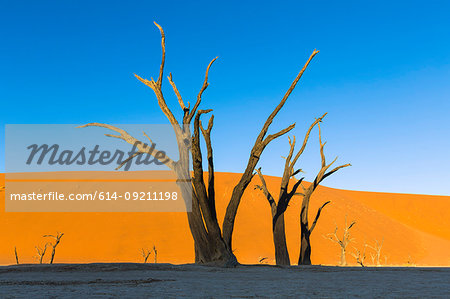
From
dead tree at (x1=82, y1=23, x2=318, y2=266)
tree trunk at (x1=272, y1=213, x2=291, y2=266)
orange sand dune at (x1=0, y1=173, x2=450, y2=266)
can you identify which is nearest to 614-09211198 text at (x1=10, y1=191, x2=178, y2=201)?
orange sand dune at (x1=0, y1=173, x2=450, y2=266)

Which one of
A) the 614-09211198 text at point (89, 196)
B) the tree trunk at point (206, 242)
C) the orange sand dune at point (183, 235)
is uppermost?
the 614-09211198 text at point (89, 196)

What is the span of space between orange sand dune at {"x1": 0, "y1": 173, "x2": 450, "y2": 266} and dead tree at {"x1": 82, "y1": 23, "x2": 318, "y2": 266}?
34.6 metres

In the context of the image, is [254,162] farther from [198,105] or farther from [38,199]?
[38,199]

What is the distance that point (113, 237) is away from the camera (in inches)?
2002

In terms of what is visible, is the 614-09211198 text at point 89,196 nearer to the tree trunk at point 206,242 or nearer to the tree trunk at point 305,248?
the tree trunk at point 305,248

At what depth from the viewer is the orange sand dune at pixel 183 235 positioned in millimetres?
47531

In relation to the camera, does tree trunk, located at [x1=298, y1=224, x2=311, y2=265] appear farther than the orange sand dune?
No

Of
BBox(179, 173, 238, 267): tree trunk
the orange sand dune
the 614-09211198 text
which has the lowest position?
BBox(179, 173, 238, 267): tree trunk

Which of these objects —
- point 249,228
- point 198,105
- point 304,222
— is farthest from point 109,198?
point 198,105

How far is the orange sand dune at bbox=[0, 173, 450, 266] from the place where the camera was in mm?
47531

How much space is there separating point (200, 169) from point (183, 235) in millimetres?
41728

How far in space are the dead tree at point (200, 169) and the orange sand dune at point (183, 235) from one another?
34.6 meters

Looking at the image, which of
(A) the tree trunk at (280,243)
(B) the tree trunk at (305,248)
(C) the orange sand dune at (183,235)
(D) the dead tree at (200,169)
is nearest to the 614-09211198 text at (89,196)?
(C) the orange sand dune at (183,235)

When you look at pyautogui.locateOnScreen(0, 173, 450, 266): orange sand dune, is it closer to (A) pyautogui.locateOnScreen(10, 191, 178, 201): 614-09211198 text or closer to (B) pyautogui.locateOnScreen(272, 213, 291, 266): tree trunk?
(A) pyautogui.locateOnScreen(10, 191, 178, 201): 614-09211198 text
